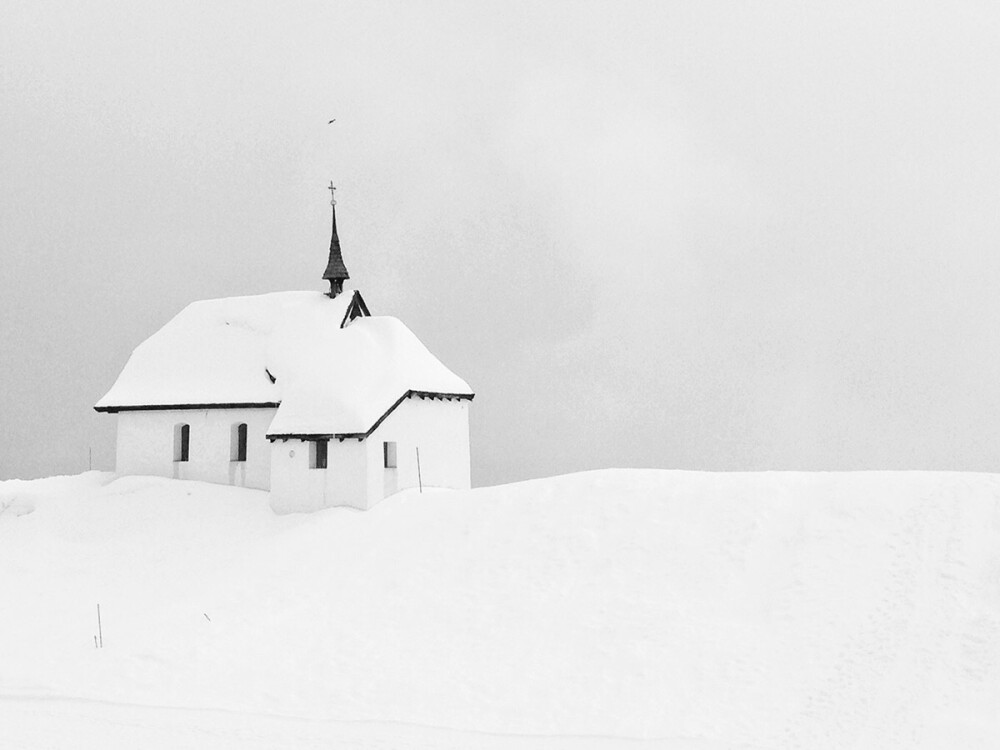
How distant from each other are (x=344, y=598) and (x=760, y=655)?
10.1 meters

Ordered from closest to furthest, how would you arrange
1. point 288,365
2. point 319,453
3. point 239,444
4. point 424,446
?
point 319,453
point 424,446
point 288,365
point 239,444

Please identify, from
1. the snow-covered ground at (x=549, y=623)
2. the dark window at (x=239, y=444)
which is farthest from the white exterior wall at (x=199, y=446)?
the snow-covered ground at (x=549, y=623)

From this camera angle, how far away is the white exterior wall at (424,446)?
29.8m

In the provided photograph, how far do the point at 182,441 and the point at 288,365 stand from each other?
5483 millimetres

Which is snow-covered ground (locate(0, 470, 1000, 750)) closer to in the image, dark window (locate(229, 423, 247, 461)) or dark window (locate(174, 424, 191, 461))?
dark window (locate(229, 423, 247, 461))

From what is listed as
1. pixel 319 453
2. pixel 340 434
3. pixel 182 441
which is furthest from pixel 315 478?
pixel 182 441

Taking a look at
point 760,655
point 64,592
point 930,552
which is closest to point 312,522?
point 64,592

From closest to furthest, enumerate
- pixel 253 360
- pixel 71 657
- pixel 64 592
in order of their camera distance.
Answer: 1. pixel 71 657
2. pixel 64 592
3. pixel 253 360

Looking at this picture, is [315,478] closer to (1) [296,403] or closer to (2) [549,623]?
(1) [296,403]

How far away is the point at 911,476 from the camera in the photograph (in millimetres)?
25344

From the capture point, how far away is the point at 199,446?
34.2 meters

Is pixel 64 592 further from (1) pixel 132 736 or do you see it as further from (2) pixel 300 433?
(1) pixel 132 736

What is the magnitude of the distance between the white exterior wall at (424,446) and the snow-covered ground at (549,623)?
1.20 m

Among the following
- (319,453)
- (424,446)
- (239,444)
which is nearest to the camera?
(319,453)
